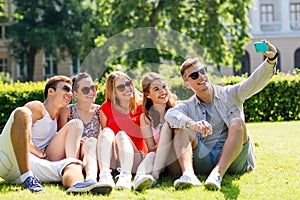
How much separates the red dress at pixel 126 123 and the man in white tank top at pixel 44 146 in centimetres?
39

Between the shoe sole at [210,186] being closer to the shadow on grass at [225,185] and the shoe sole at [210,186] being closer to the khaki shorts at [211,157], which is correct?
the shadow on grass at [225,185]

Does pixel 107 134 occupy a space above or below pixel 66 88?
below

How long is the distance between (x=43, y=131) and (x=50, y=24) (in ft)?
98.0

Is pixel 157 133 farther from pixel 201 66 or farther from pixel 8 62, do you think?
pixel 8 62

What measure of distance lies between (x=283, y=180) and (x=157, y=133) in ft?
4.30

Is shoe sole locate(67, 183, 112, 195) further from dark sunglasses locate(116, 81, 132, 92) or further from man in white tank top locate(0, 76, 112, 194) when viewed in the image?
dark sunglasses locate(116, 81, 132, 92)

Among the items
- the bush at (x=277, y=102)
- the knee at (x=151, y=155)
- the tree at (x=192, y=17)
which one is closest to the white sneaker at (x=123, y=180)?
the knee at (x=151, y=155)

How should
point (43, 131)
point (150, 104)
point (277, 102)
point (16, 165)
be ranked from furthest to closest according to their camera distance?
1. point (277, 102)
2. point (150, 104)
3. point (43, 131)
4. point (16, 165)

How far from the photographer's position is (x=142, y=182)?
463cm

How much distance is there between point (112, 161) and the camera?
523 cm

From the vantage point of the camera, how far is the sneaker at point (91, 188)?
453cm

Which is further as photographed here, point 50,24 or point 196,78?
point 50,24

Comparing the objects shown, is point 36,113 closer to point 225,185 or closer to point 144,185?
point 144,185

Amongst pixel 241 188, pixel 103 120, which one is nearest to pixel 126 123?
pixel 103 120
